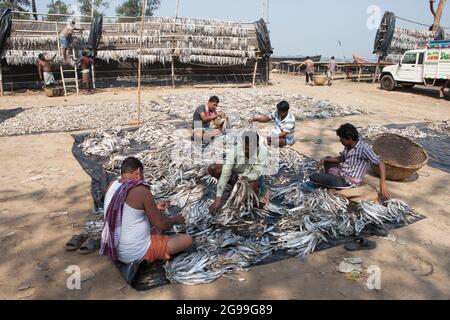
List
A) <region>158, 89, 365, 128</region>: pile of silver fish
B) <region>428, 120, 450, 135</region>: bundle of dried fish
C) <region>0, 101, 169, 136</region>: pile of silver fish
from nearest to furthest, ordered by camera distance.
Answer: <region>0, 101, 169, 136</region>: pile of silver fish < <region>428, 120, 450, 135</region>: bundle of dried fish < <region>158, 89, 365, 128</region>: pile of silver fish

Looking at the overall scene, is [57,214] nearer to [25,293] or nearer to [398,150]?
[25,293]

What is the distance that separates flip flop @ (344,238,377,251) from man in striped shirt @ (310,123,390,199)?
982 mm

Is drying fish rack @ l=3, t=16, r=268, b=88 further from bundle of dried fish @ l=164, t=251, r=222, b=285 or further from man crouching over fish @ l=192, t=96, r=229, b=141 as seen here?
bundle of dried fish @ l=164, t=251, r=222, b=285

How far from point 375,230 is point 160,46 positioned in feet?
49.9

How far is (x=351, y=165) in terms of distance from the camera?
487 centimetres

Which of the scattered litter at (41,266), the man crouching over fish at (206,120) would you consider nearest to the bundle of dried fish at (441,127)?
the man crouching over fish at (206,120)

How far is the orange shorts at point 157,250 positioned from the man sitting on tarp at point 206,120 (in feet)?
13.2

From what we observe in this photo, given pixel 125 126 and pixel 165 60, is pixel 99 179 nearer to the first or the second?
pixel 125 126

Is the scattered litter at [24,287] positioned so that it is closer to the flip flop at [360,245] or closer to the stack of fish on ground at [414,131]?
the flip flop at [360,245]

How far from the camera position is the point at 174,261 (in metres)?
3.48

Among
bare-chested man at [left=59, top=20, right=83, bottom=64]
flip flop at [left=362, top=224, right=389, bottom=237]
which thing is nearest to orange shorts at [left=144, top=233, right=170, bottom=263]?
flip flop at [left=362, top=224, right=389, bottom=237]

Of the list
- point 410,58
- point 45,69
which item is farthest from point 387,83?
point 45,69

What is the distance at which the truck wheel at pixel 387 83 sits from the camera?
18.0 m

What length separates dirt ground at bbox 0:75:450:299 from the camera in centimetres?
321
